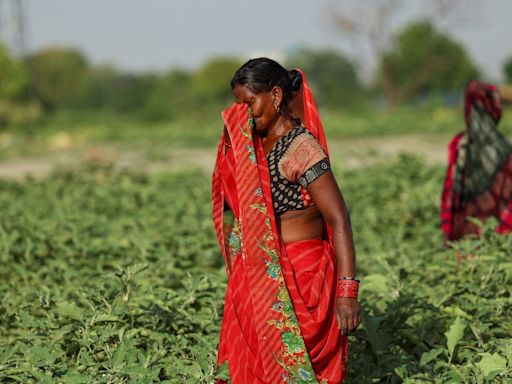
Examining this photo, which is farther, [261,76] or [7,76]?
[7,76]

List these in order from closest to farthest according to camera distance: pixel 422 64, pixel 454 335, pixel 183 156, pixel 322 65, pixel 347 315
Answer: pixel 347 315, pixel 454 335, pixel 183 156, pixel 422 64, pixel 322 65

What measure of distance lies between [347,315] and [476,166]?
11.2 ft

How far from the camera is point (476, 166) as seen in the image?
5.61m

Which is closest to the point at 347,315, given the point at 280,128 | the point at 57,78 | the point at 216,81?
the point at 280,128

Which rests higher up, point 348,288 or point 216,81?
point 216,81

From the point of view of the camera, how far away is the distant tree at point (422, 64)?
126 ft

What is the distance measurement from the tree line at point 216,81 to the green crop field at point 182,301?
22304 mm

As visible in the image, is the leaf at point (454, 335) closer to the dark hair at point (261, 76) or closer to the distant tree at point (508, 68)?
the dark hair at point (261, 76)

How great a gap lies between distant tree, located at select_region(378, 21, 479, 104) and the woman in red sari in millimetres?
35745

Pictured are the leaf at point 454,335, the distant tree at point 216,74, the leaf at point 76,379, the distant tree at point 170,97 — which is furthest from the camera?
the distant tree at point 216,74

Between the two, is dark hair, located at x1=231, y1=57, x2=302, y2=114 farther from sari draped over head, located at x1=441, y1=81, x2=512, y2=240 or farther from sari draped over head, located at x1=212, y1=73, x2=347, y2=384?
sari draped over head, located at x1=441, y1=81, x2=512, y2=240

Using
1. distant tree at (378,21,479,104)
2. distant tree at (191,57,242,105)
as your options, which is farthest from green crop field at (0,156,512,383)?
distant tree at (191,57,242,105)

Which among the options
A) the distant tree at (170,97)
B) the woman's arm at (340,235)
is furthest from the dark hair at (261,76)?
the distant tree at (170,97)

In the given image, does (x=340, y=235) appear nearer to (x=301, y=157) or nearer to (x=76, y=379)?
(x=301, y=157)
